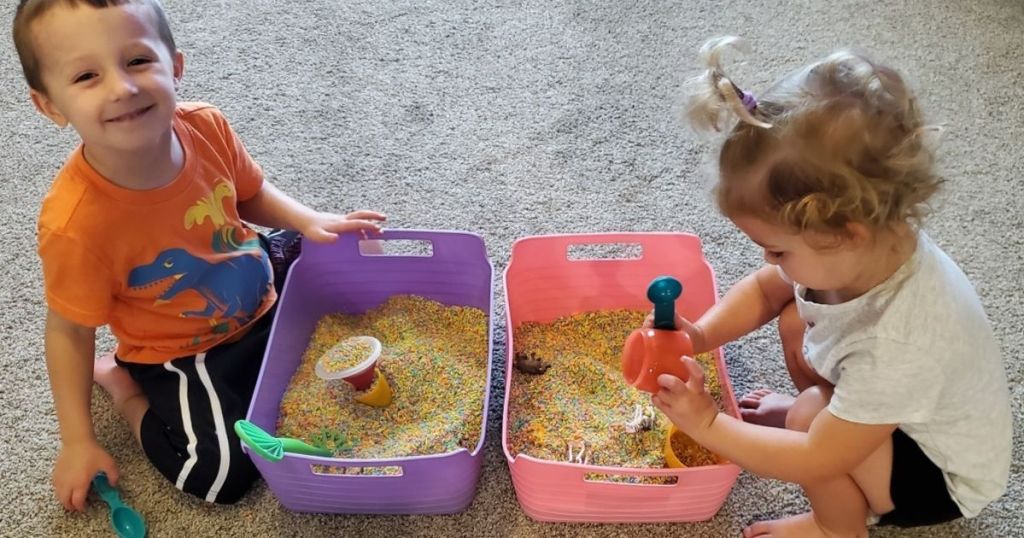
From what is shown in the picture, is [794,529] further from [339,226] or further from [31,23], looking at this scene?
[31,23]

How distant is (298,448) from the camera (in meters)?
0.91

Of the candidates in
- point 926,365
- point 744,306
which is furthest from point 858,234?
point 744,306

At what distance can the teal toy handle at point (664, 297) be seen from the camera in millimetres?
824

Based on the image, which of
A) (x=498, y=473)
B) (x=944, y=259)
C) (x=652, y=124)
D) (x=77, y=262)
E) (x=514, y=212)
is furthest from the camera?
(x=652, y=124)

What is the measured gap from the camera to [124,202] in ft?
2.93

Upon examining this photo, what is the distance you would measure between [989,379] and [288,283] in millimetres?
818

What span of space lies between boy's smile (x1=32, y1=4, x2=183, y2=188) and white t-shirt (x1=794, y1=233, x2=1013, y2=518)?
0.72m

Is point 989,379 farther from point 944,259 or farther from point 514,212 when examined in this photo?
point 514,212

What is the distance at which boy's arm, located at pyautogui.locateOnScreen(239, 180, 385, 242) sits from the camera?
1.08 m

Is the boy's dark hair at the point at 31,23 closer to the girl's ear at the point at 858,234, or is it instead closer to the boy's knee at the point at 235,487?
the boy's knee at the point at 235,487

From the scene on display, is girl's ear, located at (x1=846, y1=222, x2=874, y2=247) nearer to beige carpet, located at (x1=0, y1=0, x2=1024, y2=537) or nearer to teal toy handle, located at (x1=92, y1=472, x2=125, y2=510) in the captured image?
beige carpet, located at (x1=0, y1=0, x2=1024, y2=537)

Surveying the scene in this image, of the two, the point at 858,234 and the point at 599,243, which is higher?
the point at 858,234

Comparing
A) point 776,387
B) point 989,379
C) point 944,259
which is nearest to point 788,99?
point 944,259

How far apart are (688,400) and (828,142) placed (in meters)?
0.30
